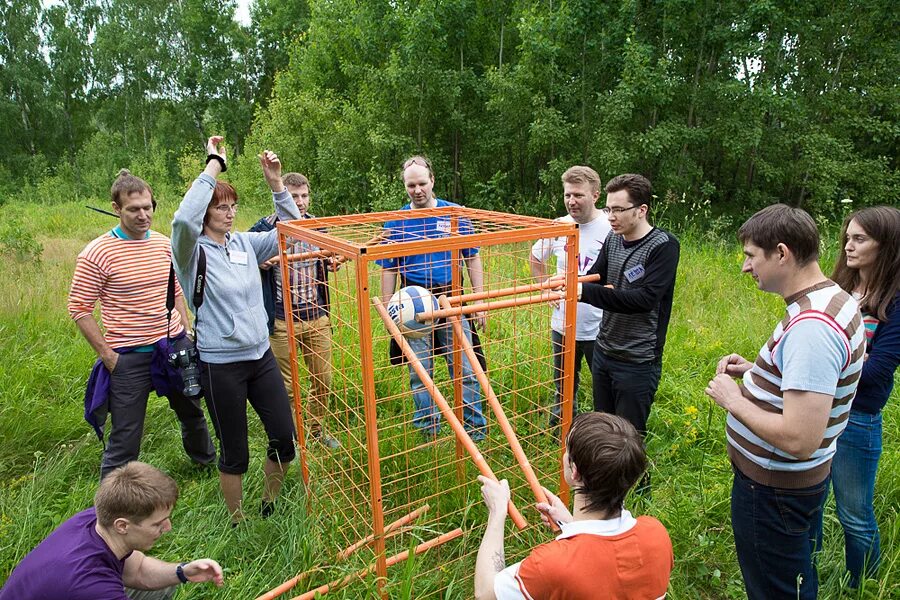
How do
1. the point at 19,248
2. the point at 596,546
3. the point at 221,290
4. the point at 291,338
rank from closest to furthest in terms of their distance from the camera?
the point at 596,546 → the point at 221,290 → the point at 291,338 → the point at 19,248

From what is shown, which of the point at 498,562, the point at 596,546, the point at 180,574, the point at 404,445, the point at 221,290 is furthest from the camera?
the point at 404,445

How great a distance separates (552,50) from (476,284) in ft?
31.1

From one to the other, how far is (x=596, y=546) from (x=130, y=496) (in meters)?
1.52

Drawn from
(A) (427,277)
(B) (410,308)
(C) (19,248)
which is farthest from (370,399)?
(C) (19,248)

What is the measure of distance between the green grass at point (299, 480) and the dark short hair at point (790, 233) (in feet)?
5.02

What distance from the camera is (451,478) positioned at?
334cm

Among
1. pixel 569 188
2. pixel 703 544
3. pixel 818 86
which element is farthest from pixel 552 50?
pixel 703 544

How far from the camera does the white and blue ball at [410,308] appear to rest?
2588 mm

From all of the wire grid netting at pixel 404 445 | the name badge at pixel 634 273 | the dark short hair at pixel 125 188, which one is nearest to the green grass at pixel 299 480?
the wire grid netting at pixel 404 445

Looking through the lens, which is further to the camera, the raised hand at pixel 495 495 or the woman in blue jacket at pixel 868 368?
the woman in blue jacket at pixel 868 368

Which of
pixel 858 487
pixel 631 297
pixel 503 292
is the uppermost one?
Answer: pixel 503 292

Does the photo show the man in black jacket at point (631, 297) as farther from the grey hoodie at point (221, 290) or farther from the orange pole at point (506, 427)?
the grey hoodie at point (221, 290)

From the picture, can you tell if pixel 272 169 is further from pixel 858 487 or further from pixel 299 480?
pixel 858 487

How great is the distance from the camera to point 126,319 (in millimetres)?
3418
